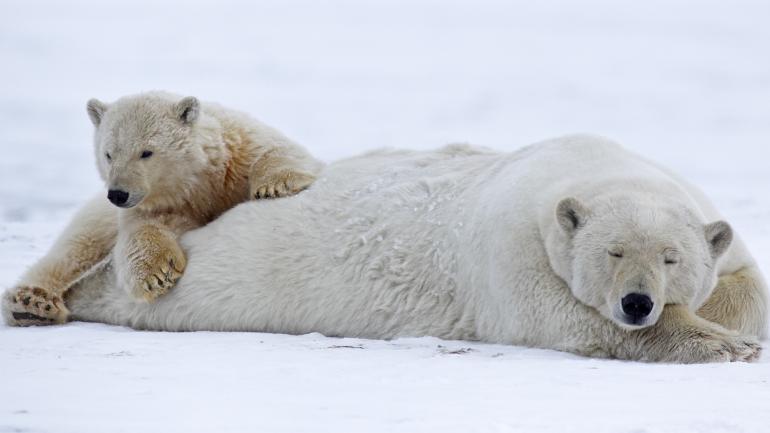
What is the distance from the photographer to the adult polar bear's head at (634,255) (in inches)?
214

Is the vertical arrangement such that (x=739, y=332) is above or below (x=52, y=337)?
above

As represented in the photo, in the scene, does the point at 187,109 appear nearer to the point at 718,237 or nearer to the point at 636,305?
the point at 636,305

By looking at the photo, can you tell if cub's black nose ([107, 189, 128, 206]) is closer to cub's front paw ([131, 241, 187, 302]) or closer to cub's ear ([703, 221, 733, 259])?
cub's front paw ([131, 241, 187, 302])

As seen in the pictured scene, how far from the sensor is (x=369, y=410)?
4336 mm

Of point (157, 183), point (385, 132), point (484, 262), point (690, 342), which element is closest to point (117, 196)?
point (157, 183)

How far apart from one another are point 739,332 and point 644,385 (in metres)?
1.59

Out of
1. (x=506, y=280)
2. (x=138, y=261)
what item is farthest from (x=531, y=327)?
(x=138, y=261)

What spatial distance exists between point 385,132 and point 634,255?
17.4 meters

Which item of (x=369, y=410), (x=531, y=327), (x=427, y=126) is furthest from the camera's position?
(x=427, y=126)

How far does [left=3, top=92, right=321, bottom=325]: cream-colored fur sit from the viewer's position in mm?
7090

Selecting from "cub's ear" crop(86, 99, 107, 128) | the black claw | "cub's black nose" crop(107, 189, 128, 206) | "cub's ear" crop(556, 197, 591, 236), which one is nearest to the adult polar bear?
"cub's ear" crop(556, 197, 591, 236)

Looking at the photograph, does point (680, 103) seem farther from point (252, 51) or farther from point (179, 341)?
point (179, 341)

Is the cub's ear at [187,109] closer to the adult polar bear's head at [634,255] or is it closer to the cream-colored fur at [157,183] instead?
the cream-colored fur at [157,183]

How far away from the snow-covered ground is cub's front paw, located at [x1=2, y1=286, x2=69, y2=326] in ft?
0.48
